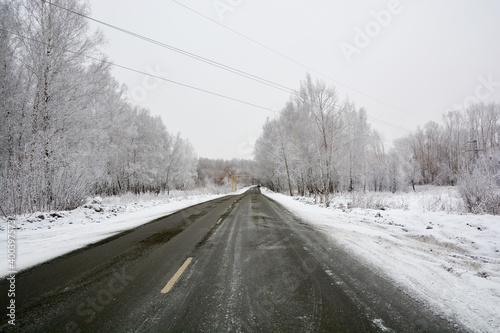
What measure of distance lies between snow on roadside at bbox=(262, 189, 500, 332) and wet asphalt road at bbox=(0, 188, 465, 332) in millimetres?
392

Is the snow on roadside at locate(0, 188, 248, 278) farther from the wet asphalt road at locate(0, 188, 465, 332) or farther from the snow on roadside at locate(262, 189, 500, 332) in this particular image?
the snow on roadside at locate(262, 189, 500, 332)

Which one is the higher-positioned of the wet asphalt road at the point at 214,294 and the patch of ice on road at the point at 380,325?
the patch of ice on road at the point at 380,325

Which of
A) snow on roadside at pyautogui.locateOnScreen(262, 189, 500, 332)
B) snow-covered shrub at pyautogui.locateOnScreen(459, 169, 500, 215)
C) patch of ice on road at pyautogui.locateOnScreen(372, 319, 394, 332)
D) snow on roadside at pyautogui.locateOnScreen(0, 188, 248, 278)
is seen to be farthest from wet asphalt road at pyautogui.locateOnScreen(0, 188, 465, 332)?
snow-covered shrub at pyautogui.locateOnScreen(459, 169, 500, 215)

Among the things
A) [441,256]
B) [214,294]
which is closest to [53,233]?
[214,294]

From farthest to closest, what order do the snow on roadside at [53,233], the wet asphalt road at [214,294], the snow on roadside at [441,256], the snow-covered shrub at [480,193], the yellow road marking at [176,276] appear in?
the snow-covered shrub at [480,193] < the snow on roadside at [53,233] < the yellow road marking at [176,276] < the snow on roadside at [441,256] < the wet asphalt road at [214,294]

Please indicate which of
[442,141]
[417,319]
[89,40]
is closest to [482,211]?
[417,319]

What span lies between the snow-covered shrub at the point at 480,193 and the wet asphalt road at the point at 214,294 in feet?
21.7

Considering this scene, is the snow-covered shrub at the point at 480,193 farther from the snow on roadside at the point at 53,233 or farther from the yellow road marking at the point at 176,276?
the snow on roadside at the point at 53,233

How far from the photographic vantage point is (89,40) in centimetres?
1253

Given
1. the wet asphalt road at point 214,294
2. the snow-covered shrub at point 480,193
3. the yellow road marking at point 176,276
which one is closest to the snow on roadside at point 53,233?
the wet asphalt road at point 214,294

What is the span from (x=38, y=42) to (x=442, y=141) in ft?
216

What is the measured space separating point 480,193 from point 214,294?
410 inches

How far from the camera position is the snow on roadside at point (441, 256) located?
2908 millimetres

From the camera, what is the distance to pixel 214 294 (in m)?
3.23
